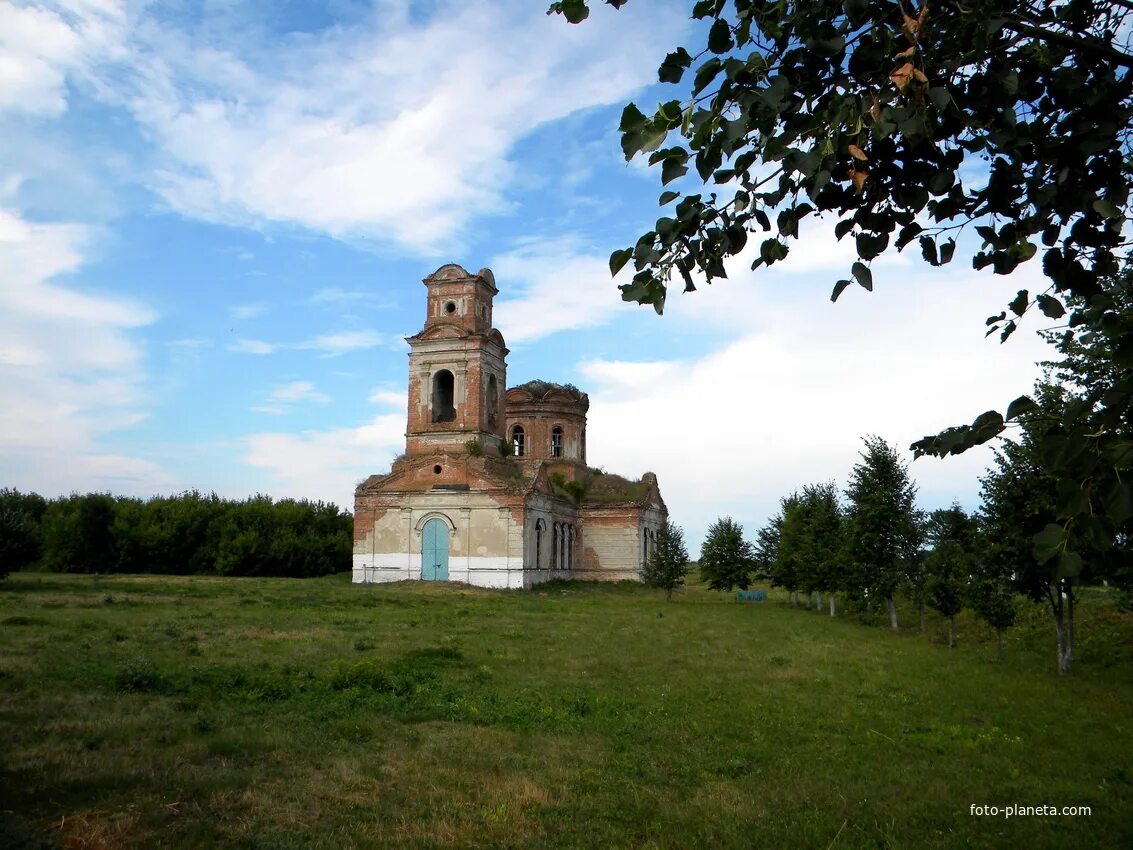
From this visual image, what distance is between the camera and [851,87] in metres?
3.62

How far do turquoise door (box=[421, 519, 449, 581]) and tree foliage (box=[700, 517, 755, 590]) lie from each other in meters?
12.1

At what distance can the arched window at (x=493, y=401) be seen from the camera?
44.1 meters

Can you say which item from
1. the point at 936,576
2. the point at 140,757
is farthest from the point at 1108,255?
the point at 936,576

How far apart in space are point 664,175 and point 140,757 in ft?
24.5

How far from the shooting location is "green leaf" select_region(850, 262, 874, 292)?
140 inches

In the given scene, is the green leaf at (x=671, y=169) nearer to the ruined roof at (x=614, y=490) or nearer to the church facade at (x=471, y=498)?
the church facade at (x=471, y=498)

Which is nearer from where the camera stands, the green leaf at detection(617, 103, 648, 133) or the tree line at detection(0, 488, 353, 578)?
the green leaf at detection(617, 103, 648, 133)

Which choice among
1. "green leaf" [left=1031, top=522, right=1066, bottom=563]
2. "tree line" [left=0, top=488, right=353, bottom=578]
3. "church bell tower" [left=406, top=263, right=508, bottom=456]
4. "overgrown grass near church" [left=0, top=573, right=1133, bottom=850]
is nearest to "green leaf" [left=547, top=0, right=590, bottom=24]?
"green leaf" [left=1031, top=522, right=1066, bottom=563]

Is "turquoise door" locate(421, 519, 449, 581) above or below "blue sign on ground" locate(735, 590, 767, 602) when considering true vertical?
above

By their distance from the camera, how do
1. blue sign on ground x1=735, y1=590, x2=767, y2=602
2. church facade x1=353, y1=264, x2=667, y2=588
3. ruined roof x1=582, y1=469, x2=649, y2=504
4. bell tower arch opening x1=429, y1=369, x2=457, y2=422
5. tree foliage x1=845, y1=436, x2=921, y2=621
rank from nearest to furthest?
tree foliage x1=845, y1=436, x2=921, y2=621 < church facade x1=353, y1=264, x2=667, y2=588 < bell tower arch opening x1=429, y1=369, x2=457, y2=422 < blue sign on ground x1=735, y1=590, x2=767, y2=602 < ruined roof x1=582, y1=469, x2=649, y2=504

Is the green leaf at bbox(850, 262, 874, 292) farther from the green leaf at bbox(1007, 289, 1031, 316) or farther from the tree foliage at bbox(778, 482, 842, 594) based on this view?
the tree foliage at bbox(778, 482, 842, 594)

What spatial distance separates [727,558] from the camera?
4125cm

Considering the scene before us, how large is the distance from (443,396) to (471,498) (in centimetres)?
657

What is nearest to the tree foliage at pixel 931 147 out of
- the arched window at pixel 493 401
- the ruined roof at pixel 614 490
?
the arched window at pixel 493 401
